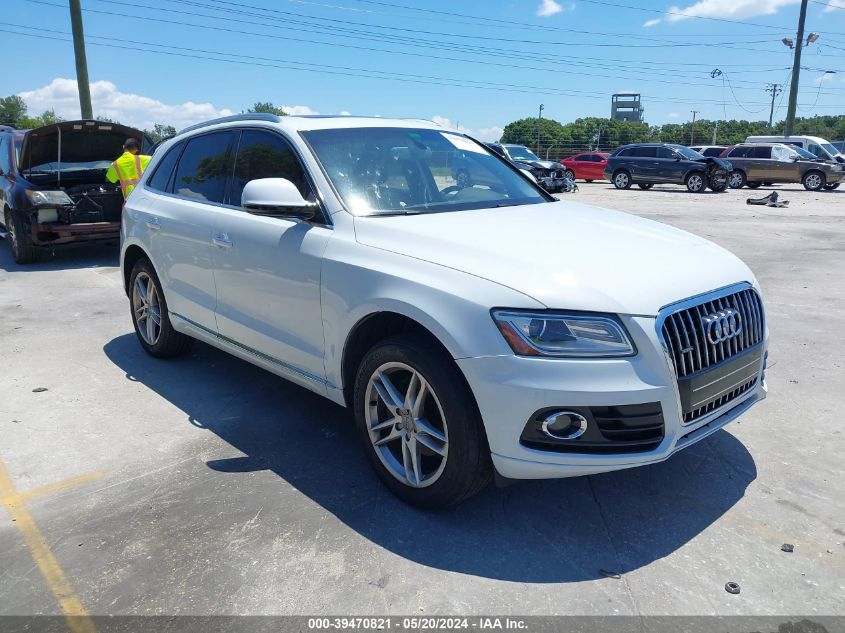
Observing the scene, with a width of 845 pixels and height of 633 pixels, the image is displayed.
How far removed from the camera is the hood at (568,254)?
9.20 ft

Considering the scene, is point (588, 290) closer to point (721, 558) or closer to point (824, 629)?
point (721, 558)

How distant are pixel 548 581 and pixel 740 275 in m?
1.75

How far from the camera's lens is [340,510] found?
3.30 m

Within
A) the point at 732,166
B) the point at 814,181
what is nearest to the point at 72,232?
the point at 732,166

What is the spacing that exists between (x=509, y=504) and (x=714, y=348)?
1.19 meters

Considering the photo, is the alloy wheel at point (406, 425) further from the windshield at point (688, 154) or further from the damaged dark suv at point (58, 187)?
the windshield at point (688, 154)

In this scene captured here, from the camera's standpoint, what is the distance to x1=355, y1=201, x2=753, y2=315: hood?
2.80 m

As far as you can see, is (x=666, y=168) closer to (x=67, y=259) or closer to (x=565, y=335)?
(x=67, y=259)

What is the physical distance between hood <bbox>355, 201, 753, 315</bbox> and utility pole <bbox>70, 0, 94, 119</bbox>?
1742 cm

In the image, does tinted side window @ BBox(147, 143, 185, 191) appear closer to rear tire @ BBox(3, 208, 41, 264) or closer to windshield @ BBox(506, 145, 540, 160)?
rear tire @ BBox(3, 208, 41, 264)

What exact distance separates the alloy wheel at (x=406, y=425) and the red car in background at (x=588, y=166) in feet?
101

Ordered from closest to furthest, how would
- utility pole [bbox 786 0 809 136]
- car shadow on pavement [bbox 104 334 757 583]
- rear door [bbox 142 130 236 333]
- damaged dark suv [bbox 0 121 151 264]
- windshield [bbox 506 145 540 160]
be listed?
car shadow on pavement [bbox 104 334 757 583] < rear door [bbox 142 130 236 333] < damaged dark suv [bbox 0 121 151 264] < windshield [bbox 506 145 540 160] < utility pole [bbox 786 0 809 136]

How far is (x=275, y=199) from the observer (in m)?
3.53

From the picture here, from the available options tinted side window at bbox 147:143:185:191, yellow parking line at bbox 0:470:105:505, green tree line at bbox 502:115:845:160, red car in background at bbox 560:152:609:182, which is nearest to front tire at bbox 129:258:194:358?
tinted side window at bbox 147:143:185:191
